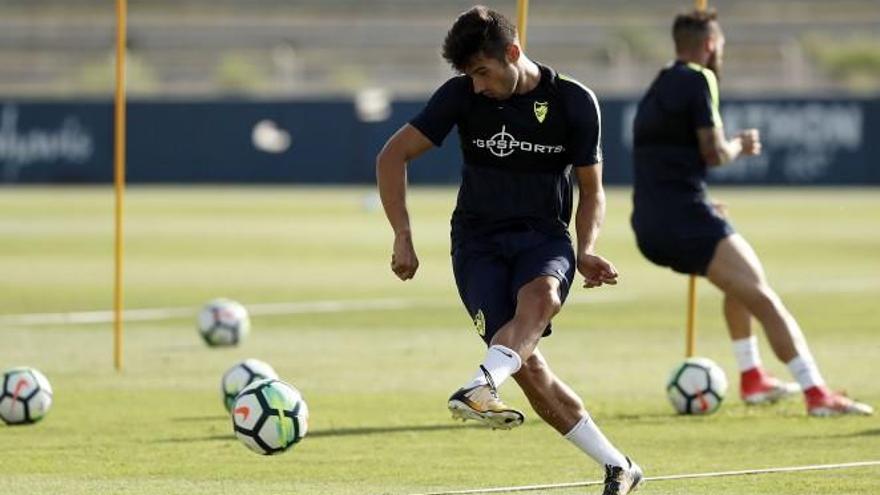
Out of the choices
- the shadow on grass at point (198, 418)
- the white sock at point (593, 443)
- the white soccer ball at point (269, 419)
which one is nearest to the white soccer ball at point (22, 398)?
the shadow on grass at point (198, 418)

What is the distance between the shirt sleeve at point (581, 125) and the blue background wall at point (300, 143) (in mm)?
35161

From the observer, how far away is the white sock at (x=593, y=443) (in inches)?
328

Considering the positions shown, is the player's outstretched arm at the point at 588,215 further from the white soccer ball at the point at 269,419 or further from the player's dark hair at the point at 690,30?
the player's dark hair at the point at 690,30

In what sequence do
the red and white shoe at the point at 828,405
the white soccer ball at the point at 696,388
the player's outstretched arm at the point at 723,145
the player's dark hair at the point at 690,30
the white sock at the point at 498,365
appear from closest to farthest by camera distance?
the white sock at the point at 498,365 < the player's outstretched arm at the point at 723,145 < the red and white shoe at the point at 828,405 < the player's dark hair at the point at 690,30 < the white soccer ball at the point at 696,388

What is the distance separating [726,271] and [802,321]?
6.44 m

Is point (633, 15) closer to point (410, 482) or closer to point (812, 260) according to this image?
point (812, 260)

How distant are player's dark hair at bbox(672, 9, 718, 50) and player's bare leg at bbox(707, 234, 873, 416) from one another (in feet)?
3.79

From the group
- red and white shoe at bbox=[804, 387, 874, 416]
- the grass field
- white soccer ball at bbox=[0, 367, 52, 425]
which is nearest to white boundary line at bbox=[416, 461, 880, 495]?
the grass field

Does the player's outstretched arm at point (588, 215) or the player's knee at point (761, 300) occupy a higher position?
the player's outstretched arm at point (588, 215)

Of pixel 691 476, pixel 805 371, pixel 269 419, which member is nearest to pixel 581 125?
pixel 691 476

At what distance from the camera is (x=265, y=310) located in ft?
61.8

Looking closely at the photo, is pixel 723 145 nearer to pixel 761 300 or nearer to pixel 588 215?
pixel 761 300

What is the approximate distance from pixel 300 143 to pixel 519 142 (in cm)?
3835

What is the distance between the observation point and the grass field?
9.45 meters
